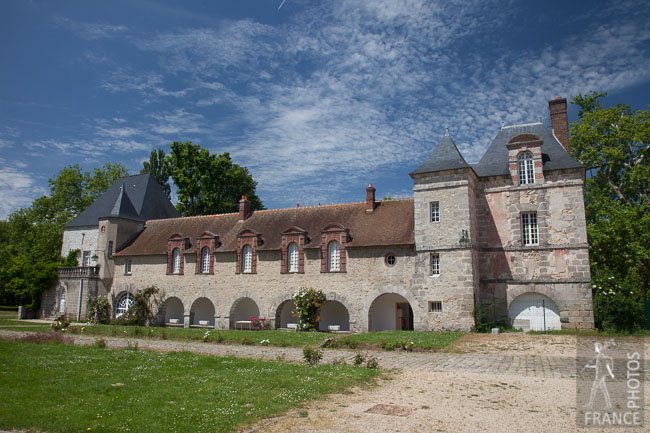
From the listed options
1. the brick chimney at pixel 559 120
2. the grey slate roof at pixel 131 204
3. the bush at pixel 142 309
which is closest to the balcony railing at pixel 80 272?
the grey slate roof at pixel 131 204

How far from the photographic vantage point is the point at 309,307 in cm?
1977

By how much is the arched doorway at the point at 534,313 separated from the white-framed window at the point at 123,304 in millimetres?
19400

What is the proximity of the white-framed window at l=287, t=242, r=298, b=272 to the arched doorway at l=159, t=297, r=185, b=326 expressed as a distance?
7.74 m

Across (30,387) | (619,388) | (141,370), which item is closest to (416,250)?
(619,388)

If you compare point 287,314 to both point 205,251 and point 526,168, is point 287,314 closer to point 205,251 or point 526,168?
point 205,251

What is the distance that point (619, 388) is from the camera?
25.4 feet

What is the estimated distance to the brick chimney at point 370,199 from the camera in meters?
21.4

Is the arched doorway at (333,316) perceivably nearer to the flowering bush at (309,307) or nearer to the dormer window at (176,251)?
the flowering bush at (309,307)

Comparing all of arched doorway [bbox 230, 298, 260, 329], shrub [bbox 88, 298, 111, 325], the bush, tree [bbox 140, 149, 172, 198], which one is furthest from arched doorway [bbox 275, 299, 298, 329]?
tree [bbox 140, 149, 172, 198]

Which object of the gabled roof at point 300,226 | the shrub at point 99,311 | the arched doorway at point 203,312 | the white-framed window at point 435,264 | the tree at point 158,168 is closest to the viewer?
the white-framed window at point 435,264

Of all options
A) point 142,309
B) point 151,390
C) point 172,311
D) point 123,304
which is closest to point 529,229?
point 151,390

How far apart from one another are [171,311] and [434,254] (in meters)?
15.2

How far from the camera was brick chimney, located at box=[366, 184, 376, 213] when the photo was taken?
21423 millimetres

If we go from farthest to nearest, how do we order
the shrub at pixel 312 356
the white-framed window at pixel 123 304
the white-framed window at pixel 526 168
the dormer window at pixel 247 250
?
the white-framed window at pixel 123 304
the dormer window at pixel 247 250
the white-framed window at pixel 526 168
the shrub at pixel 312 356
